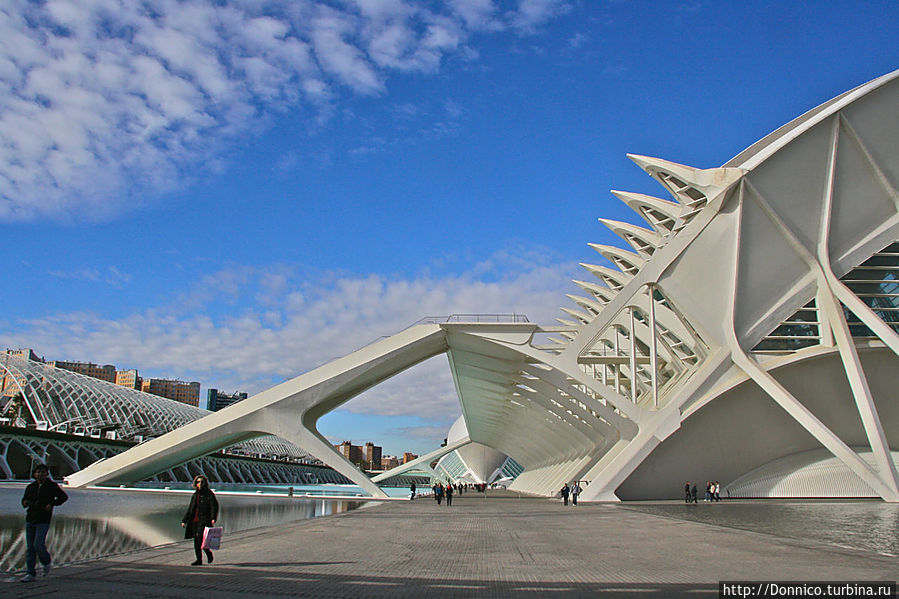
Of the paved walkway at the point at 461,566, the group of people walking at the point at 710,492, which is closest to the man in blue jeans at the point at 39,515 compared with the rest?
the paved walkway at the point at 461,566

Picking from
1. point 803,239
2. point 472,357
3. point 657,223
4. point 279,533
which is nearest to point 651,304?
point 657,223

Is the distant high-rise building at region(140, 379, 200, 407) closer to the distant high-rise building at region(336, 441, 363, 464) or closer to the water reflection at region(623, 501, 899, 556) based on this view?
the distant high-rise building at region(336, 441, 363, 464)

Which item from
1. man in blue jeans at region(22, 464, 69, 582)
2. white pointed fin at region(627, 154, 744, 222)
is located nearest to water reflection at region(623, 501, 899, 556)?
man in blue jeans at region(22, 464, 69, 582)

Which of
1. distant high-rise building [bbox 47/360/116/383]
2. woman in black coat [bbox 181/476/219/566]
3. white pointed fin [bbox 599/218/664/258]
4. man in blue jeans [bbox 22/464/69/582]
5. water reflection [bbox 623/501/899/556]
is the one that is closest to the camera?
man in blue jeans [bbox 22/464/69/582]

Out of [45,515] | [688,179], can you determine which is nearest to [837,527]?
[45,515]

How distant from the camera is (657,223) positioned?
1118 inches

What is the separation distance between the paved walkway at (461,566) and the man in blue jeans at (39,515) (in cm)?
25

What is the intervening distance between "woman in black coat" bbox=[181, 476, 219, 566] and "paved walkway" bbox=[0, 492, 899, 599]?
0.24 metres

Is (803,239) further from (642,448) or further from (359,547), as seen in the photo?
(359,547)

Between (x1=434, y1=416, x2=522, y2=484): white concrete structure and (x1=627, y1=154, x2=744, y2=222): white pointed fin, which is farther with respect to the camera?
(x1=434, y1=416, x2=522, y2=484): white concrete structure

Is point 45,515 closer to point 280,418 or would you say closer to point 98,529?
point 98,529

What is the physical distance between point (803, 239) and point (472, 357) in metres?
15.0

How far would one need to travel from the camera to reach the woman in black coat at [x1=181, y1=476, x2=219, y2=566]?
24.8 ft

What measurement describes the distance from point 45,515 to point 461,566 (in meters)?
4.62
